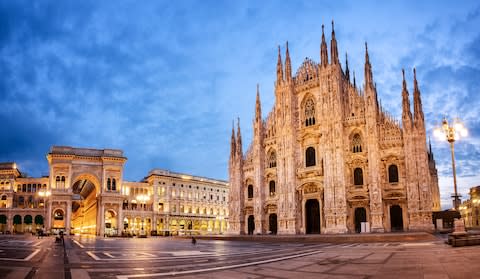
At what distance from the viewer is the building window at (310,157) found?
49625mm

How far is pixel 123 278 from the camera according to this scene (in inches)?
350

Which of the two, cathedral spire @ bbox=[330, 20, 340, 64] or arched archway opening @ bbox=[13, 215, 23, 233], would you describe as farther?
arched archway opening @ bbox=[13, 215, 23, 233]

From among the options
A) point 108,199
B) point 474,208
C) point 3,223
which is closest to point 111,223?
point 108,199

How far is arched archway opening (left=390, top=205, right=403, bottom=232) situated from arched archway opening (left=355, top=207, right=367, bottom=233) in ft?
9.77

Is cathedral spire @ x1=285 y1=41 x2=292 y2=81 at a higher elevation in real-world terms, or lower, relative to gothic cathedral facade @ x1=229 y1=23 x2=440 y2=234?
higher

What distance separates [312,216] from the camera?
49.1 m

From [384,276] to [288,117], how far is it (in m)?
42.6

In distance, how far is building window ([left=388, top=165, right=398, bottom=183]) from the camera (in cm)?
4281

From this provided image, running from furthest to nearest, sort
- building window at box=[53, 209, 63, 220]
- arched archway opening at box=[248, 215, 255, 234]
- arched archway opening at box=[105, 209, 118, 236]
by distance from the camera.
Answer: building window at box=[53, 209, 63, 220] → arched archway opening at box=[105, 209, 118, 236] → arched archway opening at box=[248, 215, 255, 234]

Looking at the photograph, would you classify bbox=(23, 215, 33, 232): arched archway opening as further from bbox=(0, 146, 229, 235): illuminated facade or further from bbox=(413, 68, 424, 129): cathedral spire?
bbox=(413, 68, 424, 129): cathedral spire

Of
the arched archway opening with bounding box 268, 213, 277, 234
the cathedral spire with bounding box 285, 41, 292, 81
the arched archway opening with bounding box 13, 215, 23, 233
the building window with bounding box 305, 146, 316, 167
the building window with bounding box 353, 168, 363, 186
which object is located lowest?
the arched archway opening with bounding box 13, 215, 23, 233

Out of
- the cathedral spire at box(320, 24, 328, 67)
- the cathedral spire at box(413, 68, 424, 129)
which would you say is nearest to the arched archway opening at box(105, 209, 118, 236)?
the cathedral spire at box(320, 24, 328, 67)

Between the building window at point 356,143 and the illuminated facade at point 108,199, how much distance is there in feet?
136

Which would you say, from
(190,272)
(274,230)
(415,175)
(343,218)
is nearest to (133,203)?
(274,230)
